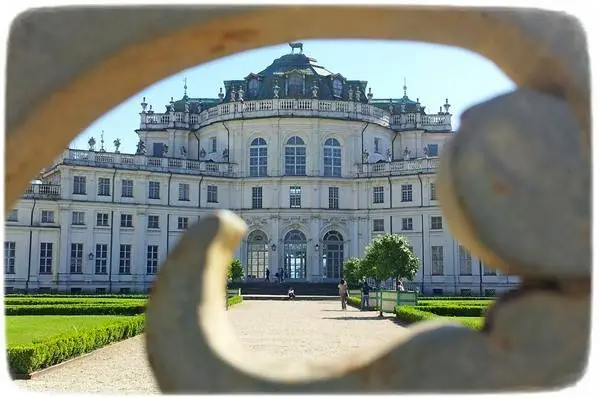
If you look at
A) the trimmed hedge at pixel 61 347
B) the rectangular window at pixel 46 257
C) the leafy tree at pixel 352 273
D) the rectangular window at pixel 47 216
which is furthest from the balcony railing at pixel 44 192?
the trimmed hedge at pixel 61 347

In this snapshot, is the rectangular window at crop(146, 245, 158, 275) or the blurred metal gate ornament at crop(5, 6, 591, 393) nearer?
the blurred metal gate ornament at crop(5, 6, 591, 393)

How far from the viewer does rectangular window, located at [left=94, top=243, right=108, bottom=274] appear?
128 feet

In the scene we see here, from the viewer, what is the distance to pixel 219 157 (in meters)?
44.9

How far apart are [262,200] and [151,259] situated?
25.9 ft

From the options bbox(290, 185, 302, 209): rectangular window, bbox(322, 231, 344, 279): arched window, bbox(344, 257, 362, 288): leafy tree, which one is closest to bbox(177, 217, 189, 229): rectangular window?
bbox(290, 185, 302, 209): rectangular window

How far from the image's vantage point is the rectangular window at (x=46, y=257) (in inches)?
1499

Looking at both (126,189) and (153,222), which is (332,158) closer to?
(153,222)

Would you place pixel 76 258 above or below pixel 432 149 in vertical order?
below

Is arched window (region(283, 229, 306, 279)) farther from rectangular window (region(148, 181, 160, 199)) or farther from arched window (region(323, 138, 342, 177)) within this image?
rectangular window (region(148, 181, 160, 199))

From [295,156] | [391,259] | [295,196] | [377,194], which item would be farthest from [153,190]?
[391,259]

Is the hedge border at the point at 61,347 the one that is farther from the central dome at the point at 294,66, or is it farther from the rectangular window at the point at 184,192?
the central dome at the point at 294,66

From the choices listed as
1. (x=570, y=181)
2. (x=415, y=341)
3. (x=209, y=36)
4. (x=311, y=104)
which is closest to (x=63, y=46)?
(x=209, y=36)

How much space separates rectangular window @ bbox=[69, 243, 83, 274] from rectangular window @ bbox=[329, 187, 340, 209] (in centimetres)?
1565

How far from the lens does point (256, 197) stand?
141 ft
